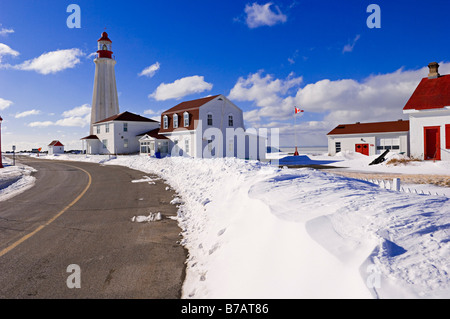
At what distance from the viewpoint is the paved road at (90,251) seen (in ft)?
12.9

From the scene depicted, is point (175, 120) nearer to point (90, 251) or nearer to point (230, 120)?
point (230, 120)

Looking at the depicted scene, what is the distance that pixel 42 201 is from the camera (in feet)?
35.3

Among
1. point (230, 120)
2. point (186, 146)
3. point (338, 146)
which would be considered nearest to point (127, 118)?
point (186, 146)

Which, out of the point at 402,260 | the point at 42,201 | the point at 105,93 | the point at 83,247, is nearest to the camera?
the point at 402,260

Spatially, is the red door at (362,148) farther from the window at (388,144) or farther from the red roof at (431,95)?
the red roof at (431,95)

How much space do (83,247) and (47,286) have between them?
1.62 m

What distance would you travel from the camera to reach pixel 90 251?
536cm

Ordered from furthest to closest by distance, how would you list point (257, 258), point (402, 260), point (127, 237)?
point (127, 237) → point (257, 258) → point (402, 260)

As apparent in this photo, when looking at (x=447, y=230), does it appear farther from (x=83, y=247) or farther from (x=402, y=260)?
(x=83, y=247)

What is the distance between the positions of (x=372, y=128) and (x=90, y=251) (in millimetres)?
38803

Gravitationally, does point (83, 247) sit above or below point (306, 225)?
below

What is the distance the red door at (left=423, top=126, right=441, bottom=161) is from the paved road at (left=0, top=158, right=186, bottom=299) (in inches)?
917
